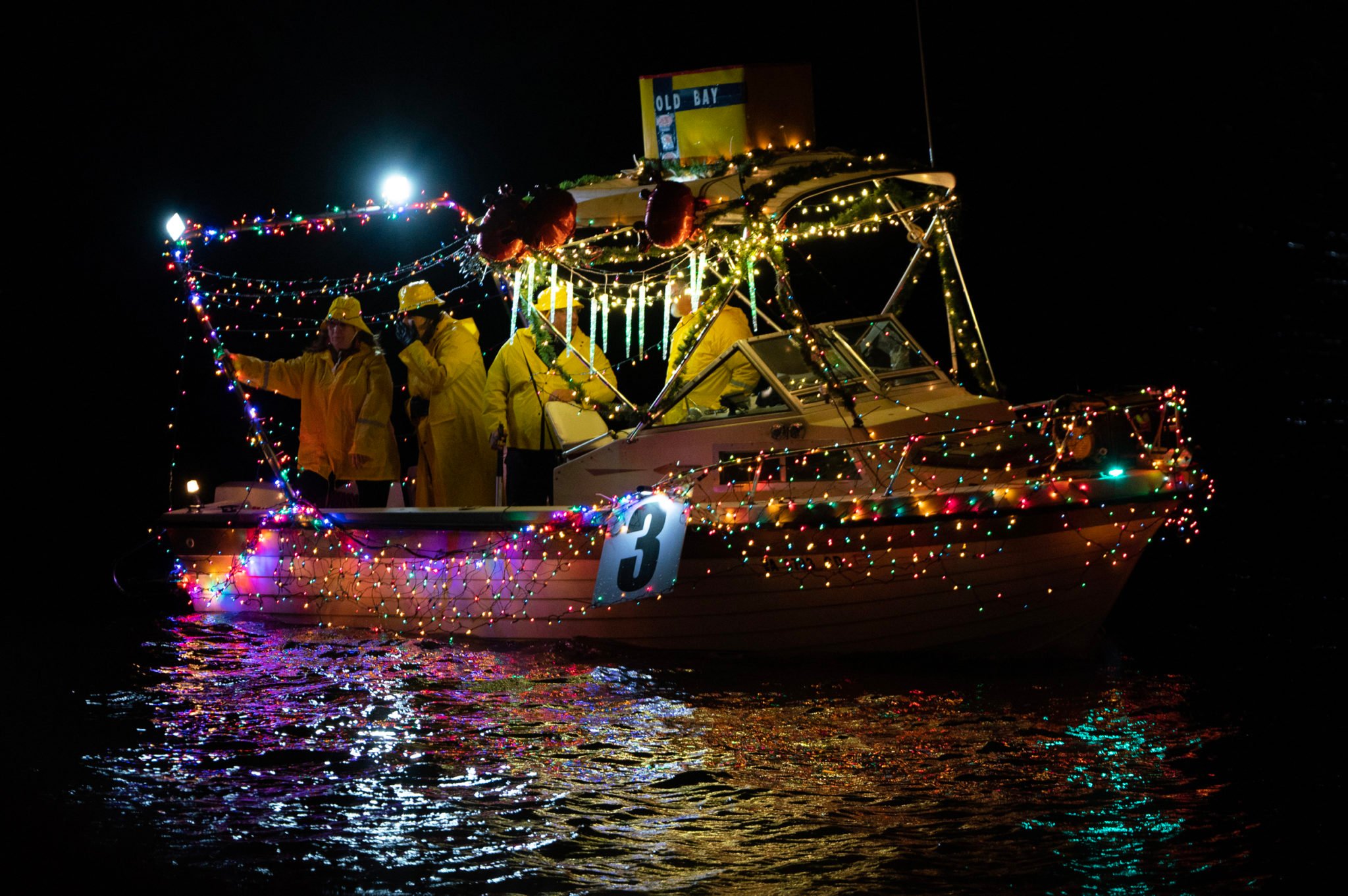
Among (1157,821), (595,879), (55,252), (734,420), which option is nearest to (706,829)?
(595,879)

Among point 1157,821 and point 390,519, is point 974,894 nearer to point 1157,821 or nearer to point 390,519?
point 1157,821

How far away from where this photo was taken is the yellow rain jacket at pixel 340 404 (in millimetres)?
9133

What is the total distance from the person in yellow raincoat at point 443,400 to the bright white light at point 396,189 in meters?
1.02

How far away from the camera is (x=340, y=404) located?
933cm

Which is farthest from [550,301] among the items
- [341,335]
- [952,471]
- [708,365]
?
[952,471]

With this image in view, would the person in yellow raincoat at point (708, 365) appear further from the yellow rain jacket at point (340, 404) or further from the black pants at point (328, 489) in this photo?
the black pants at point (328, 489)

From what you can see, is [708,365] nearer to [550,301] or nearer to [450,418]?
[550,301]

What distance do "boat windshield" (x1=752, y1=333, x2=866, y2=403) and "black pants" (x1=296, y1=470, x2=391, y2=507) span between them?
328cm

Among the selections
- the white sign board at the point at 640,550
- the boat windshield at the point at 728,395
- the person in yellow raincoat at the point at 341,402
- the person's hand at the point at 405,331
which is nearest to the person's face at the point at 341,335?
the person in yellow raincoat at the point at 341,402

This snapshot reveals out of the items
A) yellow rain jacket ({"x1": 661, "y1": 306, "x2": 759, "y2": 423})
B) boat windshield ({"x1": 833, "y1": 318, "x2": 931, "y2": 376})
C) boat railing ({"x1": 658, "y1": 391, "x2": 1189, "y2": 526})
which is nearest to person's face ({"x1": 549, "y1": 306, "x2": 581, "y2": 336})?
yellow rain jacket ({"x1": 661, "y1": 306, "x2": 759, "y2": 423})

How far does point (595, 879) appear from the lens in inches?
160

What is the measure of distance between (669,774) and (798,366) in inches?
135

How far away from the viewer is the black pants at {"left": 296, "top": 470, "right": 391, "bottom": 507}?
9.29 meters

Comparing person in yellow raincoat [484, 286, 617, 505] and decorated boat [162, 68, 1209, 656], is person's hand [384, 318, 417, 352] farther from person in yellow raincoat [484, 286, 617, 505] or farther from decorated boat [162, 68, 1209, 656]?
person in yellow raincoat [484, 286, 617, 505]
